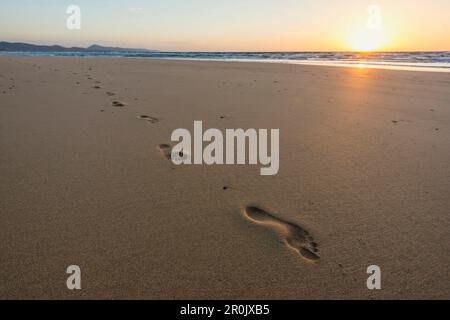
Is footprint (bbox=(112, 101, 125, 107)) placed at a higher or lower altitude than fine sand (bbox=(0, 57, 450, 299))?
higher

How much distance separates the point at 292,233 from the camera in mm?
1797

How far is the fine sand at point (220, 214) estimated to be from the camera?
1461 millimetres

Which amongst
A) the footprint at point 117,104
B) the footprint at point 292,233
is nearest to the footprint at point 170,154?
the footprint at point 292,233

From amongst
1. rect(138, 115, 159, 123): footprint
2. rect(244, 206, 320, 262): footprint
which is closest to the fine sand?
rect(244, 206, 320, 262): footprint

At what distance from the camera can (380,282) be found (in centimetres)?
148

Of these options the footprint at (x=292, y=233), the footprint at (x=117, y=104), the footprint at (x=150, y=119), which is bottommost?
the footprint at (x=292, y=233)

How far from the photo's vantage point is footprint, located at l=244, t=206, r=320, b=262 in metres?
1.65

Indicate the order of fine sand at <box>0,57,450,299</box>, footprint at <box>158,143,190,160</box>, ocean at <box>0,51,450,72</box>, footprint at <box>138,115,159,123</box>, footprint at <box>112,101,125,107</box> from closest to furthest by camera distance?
fine sand at <box>0,57,450,299</box>, footprint at <box>158,143,190,160</box>, footprint at <box>138,115,159,123</box>, footprint at <box>112,101,125,107</box>, ocean at <box>0,51,450,72</box>

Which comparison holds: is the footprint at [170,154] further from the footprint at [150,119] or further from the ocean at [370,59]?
the ocean at [370,59]

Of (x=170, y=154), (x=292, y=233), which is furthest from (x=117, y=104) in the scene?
(x=292, y=233)

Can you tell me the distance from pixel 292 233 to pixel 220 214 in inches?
15.7

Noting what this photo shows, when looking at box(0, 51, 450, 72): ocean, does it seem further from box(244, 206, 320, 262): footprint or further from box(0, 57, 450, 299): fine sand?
box(244, 206, 320, 262): footprint
